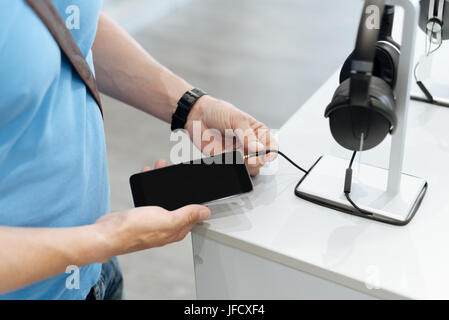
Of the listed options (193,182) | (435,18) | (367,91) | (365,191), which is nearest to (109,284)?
(193,182)

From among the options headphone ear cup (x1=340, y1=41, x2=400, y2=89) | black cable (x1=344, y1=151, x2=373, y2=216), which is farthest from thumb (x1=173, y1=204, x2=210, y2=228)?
headphone ear cup (x1=340, y1=41, x2=400, y2=89)

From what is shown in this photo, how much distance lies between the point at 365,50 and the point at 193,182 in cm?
34

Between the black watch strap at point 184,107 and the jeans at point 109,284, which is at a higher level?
the black watch strap at point 184,107

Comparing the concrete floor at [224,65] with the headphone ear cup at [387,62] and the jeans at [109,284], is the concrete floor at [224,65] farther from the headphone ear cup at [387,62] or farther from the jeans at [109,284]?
the headphone ear cup at [387,62]

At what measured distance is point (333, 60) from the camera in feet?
8.89

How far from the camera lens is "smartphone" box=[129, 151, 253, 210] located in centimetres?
83

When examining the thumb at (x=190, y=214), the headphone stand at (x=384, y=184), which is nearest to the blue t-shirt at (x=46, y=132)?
the thumb at (x=190, y=214)

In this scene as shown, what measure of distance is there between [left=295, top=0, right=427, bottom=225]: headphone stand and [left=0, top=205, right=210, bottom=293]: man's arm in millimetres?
197

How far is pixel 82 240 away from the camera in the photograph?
68 centimetres

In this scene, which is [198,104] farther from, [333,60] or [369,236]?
[333,60]

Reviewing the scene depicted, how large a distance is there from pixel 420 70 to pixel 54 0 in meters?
0.74

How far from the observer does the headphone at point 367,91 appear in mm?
659

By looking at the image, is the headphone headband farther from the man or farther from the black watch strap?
the black watch strap

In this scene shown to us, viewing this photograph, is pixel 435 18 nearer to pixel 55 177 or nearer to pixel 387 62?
pixel 387 62
